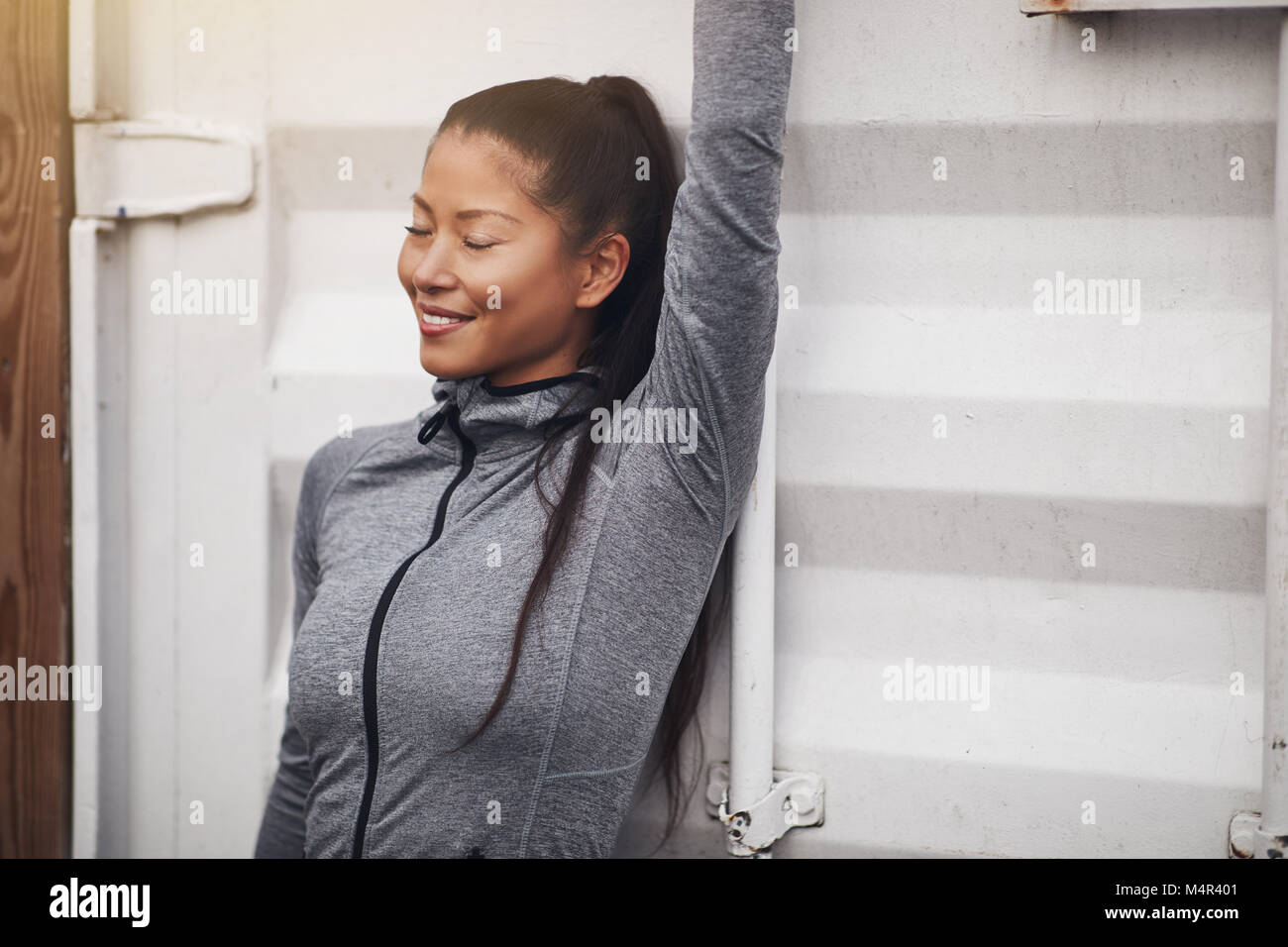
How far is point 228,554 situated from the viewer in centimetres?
141

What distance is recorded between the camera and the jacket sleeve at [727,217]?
1.06m

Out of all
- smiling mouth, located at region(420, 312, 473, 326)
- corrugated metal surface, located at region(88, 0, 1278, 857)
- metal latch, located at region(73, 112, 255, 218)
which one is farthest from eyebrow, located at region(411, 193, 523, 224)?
metal latch, located at region(73, 112, 255, 218)

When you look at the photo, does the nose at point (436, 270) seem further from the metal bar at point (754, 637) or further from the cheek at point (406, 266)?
the metal bar at point (754, 637)

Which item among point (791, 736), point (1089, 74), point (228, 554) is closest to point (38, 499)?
point (228, 554)

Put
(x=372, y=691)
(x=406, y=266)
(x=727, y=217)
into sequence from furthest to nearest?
(x=406, y=266), (x=372, y=691), (x=727, y=217)

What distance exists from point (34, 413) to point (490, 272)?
66cm

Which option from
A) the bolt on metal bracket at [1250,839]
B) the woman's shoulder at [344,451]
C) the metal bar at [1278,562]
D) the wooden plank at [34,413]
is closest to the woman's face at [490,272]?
the woman's shoulder at [344,451]

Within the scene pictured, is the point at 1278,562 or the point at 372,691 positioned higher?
the point at 1278,562

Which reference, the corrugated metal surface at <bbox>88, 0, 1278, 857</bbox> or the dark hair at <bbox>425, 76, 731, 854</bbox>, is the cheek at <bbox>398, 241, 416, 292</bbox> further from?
the corrugated metal surface at <bbox>88, 0, 1278, 857</bbox>

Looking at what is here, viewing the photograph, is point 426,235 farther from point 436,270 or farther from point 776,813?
point 776,813

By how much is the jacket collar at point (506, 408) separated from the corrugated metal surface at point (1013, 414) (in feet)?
0.81

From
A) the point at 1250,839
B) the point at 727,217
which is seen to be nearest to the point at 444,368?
the point at 727,217

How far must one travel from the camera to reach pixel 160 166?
4.50 ft
